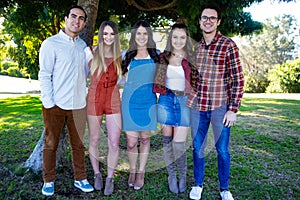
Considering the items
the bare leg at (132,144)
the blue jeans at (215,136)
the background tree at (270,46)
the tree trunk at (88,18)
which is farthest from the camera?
the background tree at (270,46)

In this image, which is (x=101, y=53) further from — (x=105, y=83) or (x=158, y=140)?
(x=158, y=140)

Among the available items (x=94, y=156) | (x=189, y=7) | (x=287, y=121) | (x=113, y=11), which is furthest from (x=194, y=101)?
(x=287, y=121)

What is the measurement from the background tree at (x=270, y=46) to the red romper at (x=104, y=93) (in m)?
32.1

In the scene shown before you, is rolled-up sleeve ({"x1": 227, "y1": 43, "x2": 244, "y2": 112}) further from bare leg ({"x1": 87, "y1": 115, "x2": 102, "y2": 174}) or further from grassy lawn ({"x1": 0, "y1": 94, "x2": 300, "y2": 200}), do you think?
bare leg ({"x1": 87, "y1": 115, "x2": 102, "y2": 174})

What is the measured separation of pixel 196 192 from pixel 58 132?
138 cm

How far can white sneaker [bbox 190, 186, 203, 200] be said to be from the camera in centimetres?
269

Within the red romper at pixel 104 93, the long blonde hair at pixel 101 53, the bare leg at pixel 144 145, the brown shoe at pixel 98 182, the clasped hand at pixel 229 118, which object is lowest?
the brown shoe at pixel 98 182

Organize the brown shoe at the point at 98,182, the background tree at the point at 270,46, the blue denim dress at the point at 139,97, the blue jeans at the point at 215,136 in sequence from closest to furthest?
the blue jeans at the point at 215,136
the blue denim dress at the point at 139,97
the brown shoe at the point at 98,182
the background tree at the point at 270,46

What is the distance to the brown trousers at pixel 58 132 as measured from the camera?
2.52 meters

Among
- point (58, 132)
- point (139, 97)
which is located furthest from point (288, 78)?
point (58, 132)

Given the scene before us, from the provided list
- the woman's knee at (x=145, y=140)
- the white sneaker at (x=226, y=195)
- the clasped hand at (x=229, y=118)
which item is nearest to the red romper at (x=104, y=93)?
the woman's knee at (x=145, y=140)

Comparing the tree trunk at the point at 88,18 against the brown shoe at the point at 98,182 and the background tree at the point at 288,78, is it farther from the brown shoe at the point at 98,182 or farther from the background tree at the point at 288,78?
the background tree at the point at 288,78

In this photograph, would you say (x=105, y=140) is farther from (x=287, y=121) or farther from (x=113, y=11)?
(x=287, y=121)

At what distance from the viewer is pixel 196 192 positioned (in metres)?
2.70
